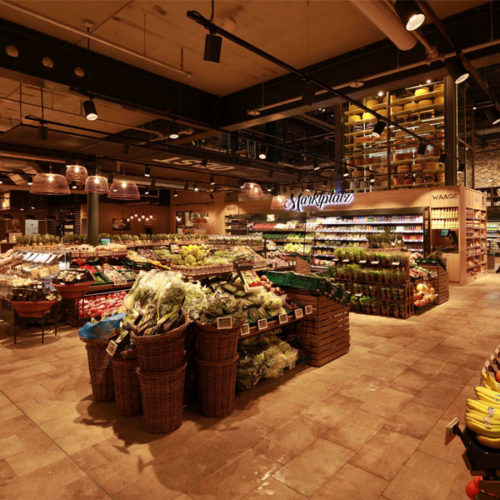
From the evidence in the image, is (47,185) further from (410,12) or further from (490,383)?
(490,383)

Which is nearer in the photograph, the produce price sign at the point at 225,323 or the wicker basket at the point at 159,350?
the wicker basket at the point at 159,350

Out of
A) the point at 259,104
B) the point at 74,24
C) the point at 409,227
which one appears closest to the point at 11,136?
the point at 74,24

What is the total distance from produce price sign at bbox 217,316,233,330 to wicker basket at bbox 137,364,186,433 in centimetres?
43

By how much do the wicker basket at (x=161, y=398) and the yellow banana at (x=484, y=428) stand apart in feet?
6.57

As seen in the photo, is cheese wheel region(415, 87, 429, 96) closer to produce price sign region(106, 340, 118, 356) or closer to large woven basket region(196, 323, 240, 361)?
large woven basket region(196, 323, 240, 361)

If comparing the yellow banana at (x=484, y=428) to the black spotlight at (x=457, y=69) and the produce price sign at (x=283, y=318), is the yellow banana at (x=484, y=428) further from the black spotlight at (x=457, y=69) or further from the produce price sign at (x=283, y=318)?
the black spotlight at (x=457, y=69)

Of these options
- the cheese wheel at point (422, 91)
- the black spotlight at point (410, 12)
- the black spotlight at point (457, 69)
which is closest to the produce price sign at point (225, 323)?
the black spotlight at point (410, 12)

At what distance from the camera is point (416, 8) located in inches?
133

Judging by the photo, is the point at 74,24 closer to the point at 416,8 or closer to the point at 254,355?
the point at 416,8

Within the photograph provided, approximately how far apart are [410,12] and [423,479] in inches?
150

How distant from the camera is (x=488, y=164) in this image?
1861 centimetres

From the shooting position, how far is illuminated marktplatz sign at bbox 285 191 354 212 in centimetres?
1283

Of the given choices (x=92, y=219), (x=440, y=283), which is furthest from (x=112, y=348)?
(x=92, y=219)

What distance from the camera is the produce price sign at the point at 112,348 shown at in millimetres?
3026
